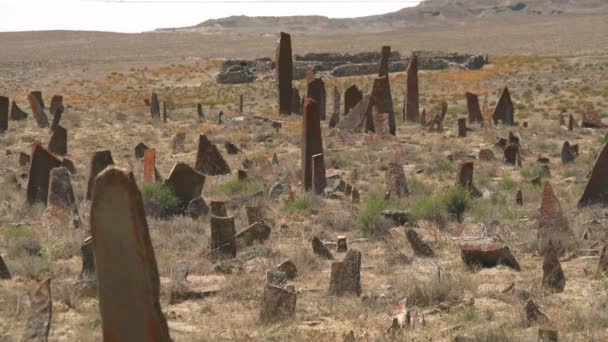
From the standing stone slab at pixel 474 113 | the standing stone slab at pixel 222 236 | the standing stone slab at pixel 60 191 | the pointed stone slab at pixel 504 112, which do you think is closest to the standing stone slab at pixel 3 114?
the standing stone slab at pixel 60 191

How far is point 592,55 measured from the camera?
61.9m

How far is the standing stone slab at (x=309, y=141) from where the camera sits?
1393cm

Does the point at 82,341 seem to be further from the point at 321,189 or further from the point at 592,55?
the point at 592,55

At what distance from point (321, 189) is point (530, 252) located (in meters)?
4.81

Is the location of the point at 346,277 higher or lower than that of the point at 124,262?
lower

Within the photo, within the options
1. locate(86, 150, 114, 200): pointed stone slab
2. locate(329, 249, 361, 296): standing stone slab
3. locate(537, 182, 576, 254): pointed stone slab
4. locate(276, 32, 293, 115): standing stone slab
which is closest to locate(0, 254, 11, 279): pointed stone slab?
locate(86, 150, 114, 200): pointed stone slab

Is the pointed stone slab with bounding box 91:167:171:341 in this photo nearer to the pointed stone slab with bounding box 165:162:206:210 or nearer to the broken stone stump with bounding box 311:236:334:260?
the broken stone stump with bounding box 311:236:334:260

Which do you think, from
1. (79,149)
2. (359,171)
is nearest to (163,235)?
(359,171)

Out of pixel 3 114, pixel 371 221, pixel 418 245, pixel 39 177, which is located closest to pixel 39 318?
pixel 418 245

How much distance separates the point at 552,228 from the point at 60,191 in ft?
22.3

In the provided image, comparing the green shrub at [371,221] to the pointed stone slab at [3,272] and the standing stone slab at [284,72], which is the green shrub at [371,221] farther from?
the standing stone slab at [284,72]

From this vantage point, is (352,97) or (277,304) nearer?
(277,304)

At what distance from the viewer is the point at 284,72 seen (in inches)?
1032

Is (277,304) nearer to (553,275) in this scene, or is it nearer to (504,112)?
(553,275)
